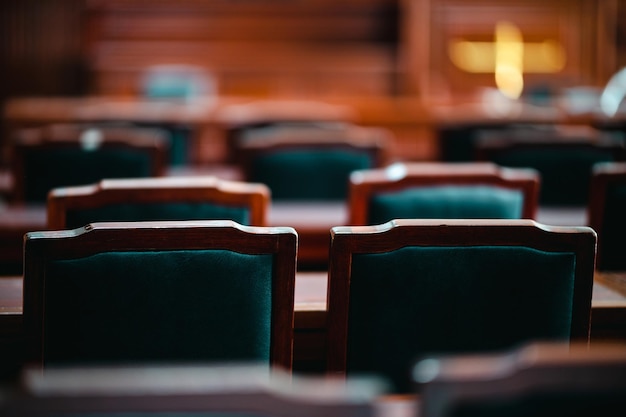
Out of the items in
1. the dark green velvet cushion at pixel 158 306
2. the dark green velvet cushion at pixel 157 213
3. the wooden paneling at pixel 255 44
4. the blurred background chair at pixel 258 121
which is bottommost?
the dark green velvet cushion at pixel 158 306

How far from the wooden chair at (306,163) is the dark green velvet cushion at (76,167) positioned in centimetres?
36

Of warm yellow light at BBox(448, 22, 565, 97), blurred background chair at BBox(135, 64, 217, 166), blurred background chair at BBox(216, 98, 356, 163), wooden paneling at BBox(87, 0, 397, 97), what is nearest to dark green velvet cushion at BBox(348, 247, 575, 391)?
blurred background chair at BBox(216, 98, 356, 163)

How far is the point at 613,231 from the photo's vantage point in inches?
75.2

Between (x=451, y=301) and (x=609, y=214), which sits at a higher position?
(x=609, y=214)

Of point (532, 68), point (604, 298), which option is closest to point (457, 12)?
Result: point (532, 68)

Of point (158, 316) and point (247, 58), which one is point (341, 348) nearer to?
point (158, 316)

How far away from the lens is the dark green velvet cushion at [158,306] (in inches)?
50.0

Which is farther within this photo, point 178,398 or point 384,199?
point 384,199

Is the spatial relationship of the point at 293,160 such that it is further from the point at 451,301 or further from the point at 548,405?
the point at 548,405

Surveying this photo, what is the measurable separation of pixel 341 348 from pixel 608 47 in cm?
817

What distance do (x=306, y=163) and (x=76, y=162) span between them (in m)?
0.72

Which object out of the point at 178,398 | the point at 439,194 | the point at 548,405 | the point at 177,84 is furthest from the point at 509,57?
the point at 178,398

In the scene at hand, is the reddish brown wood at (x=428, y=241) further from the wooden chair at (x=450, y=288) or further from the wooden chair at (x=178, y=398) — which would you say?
the wooden chair at (x=178, y=398)

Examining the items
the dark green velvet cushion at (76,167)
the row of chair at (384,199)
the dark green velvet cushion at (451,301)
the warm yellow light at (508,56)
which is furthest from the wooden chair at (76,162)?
the warm yellow light at (508,56)
